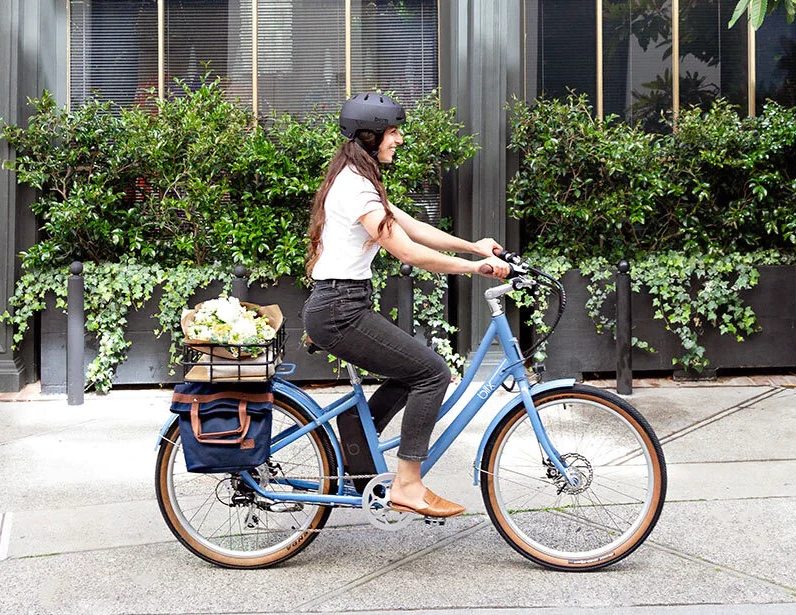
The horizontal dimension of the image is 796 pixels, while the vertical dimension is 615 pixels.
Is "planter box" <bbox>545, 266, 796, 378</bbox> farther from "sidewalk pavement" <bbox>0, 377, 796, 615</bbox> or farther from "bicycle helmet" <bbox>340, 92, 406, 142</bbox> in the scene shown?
"bicycle helmet" <bbox>340, 92, 406, 142</bbox>

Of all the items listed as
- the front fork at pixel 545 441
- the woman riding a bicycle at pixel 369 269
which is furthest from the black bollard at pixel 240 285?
the front fork at pixel 545 441

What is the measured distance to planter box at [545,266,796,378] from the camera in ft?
26.7

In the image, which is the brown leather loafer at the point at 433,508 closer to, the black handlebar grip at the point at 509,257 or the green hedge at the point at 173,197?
the black handlebar grip at the point at 509,257

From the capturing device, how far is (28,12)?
8.16 m

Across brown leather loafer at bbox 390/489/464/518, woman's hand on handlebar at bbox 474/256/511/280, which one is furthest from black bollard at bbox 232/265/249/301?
woman's hand on handlebar at bbox 474/256/511/280

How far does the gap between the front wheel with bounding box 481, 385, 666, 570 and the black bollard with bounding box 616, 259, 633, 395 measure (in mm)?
3251

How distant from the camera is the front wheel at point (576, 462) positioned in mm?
4199

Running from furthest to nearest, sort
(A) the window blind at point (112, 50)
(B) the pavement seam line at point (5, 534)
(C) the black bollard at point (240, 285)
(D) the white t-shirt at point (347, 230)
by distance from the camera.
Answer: (A) the window blind at point (112, 50), (C) the black bollard at point (240, 285), (B) the pavement seam line at point (5, 534), (D) the white t-shirt at point (347, 230)

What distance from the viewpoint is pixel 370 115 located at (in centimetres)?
410

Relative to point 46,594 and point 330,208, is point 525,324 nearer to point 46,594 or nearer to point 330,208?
point 330,208

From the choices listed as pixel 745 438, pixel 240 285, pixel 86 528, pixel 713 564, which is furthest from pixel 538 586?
pixel 240 285

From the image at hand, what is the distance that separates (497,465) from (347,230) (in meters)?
1.10

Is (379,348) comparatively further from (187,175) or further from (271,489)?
(187,175)

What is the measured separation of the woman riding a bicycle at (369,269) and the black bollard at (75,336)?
377cm
